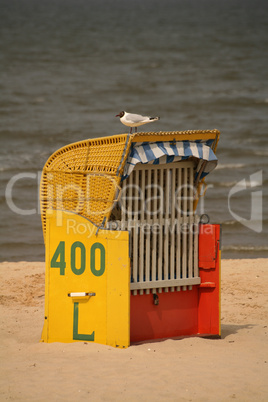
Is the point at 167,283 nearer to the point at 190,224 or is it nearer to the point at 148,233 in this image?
the point at 148,233

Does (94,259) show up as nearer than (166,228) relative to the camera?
Yes

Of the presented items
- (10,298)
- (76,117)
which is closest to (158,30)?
(76,117)

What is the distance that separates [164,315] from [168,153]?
1891 mm

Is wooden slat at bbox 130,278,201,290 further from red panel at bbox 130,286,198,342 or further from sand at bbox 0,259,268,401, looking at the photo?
sand at bbox 0,259,268,401

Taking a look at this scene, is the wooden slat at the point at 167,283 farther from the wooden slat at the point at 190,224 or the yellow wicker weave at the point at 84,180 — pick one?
the yellow wicker weave at the point at 84,180

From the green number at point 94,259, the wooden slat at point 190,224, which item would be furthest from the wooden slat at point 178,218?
the green number at point 94,259

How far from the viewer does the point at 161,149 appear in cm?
775

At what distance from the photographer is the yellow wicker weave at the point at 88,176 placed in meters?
7.73

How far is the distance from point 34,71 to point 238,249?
25258 millimetres

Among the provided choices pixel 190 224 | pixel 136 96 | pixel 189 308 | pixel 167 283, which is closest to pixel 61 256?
pixel 167 283

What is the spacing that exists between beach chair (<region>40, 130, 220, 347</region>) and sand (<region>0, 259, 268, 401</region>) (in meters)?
0.29

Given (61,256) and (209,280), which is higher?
(61,256)

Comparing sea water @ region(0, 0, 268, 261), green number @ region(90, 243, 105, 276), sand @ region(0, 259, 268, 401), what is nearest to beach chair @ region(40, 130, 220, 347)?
green number @ region(90, 243, 105, 276)

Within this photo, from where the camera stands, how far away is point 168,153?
7.75 m
